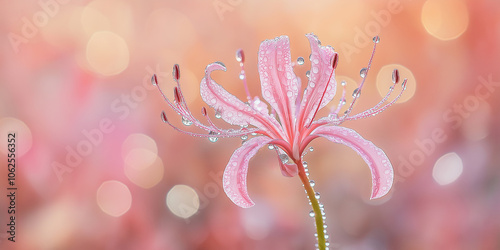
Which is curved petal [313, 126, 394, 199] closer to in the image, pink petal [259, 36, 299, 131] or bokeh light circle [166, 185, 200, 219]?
pink petal [259, 36, 299, 131]

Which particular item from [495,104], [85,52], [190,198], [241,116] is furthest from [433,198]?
[85,52]

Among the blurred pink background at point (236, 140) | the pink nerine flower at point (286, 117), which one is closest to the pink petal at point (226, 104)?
the pink nerine flower at point (286, 117)

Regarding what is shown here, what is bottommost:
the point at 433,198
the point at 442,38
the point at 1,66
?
the point at 433,198

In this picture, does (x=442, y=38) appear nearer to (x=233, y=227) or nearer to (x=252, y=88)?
(x=252, y=88)

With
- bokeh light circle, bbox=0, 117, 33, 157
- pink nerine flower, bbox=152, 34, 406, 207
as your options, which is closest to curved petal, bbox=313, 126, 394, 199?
pink nerine flower, bbox=152, 34, 406, 207

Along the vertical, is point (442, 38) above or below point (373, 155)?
above

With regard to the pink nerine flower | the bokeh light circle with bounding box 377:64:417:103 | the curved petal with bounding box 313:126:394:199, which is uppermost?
the bokeh light circle with bounding box 377:64:417:103

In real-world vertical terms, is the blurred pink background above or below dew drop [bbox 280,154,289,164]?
above

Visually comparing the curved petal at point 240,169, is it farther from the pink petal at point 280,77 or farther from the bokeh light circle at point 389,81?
the bokeh light circle at point 389,81

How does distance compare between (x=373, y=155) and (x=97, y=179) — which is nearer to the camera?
(x=373, y=155)
